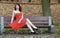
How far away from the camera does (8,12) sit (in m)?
19.2

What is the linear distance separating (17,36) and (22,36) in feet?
0.62

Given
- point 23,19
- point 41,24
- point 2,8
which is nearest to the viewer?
point 23,19

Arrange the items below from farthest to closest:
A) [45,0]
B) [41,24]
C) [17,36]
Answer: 1. [45,0]
2. [41,24]
3. [17,36]

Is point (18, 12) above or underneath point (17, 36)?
above

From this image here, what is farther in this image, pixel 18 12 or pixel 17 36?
pixel 18 12

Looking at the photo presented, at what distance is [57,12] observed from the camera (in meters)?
19.5

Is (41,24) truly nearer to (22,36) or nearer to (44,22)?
(44,22)

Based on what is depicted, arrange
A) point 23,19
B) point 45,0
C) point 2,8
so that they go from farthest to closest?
point 2,8 < point 45,0 < point 23,19

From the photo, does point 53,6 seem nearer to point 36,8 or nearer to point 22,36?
point 36,8

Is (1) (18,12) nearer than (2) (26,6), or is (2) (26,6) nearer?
(1) (18,12)

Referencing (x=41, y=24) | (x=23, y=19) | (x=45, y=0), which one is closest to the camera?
(x=23, y=19)

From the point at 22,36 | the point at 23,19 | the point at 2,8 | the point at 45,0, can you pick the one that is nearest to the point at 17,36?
the point at 22,36

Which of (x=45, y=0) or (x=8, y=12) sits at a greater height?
(x=45, y=0)

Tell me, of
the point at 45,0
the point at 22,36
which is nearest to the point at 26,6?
the point at 45,0
